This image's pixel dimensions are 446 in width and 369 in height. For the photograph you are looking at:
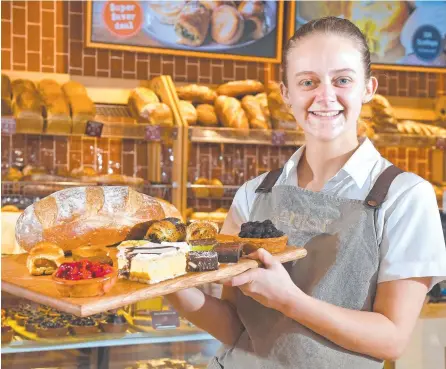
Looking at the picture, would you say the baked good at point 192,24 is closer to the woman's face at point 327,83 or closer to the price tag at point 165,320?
the price tag at point 165,320

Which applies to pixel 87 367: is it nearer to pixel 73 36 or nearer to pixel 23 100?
pixel 23 100

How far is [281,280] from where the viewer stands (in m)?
1.31

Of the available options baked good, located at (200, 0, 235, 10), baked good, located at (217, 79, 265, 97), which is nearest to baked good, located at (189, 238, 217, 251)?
baked good, located at (217, 79, 265, 97)

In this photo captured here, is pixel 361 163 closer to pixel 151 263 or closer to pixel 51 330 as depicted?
pixel 151 263

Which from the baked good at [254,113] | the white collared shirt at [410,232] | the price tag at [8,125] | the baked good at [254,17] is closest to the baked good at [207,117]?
the baked good at [254,113]

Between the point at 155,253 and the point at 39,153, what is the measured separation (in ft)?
9.09

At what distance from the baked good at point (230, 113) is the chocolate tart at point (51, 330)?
58.8 inches

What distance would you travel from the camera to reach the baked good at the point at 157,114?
3.51 metres

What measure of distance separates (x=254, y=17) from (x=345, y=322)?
311 cm

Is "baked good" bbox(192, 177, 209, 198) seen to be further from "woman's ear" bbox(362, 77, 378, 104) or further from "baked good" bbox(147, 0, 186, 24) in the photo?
"woman's ear" bbox(362, 77, 378, 104)

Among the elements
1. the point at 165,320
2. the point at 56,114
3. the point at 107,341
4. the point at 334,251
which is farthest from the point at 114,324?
the point at 334,251

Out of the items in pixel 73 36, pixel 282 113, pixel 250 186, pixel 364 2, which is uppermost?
pixel 364 2

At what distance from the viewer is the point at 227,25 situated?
410 centimetres

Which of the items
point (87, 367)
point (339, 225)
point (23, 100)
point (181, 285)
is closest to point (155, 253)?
point (181, 285)
